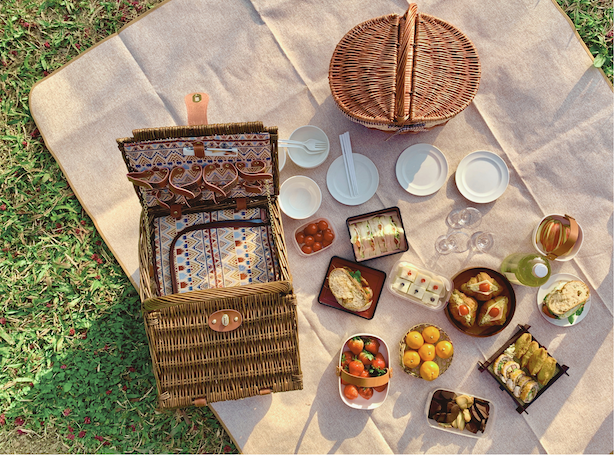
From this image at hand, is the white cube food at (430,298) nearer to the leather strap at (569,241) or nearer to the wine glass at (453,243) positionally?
the wine glass at (453,243)

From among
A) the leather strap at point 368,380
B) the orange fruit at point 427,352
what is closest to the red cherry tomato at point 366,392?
the leather strap at point 368,380

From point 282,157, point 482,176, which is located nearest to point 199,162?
point 282,157

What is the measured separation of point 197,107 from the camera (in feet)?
6.15

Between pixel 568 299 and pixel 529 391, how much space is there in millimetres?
548

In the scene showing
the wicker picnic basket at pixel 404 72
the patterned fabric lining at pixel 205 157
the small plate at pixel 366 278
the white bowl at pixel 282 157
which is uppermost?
the wicker picnic basket at pixel 404 72

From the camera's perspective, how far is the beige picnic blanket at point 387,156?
2.38m

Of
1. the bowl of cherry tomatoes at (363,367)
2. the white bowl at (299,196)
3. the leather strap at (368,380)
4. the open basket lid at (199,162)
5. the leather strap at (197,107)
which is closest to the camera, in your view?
the open basket lid at (199,162)

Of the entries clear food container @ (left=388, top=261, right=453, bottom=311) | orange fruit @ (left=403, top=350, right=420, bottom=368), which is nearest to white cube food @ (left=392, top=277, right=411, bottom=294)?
clear food container @ (left=388, top=261, right=453, bottom=311)

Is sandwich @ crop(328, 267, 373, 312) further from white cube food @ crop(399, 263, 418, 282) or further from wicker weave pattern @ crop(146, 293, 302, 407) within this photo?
wicker weave pattern @ crop(146, 293, 302, 407)

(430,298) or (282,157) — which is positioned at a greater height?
(282,157)

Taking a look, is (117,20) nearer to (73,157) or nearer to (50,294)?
(73,157)

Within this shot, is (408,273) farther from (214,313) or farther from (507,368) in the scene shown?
→ (214,313)

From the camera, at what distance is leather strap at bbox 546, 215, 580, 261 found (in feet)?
7.40

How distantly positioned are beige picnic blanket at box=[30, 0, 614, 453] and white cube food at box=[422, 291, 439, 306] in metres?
0.10
